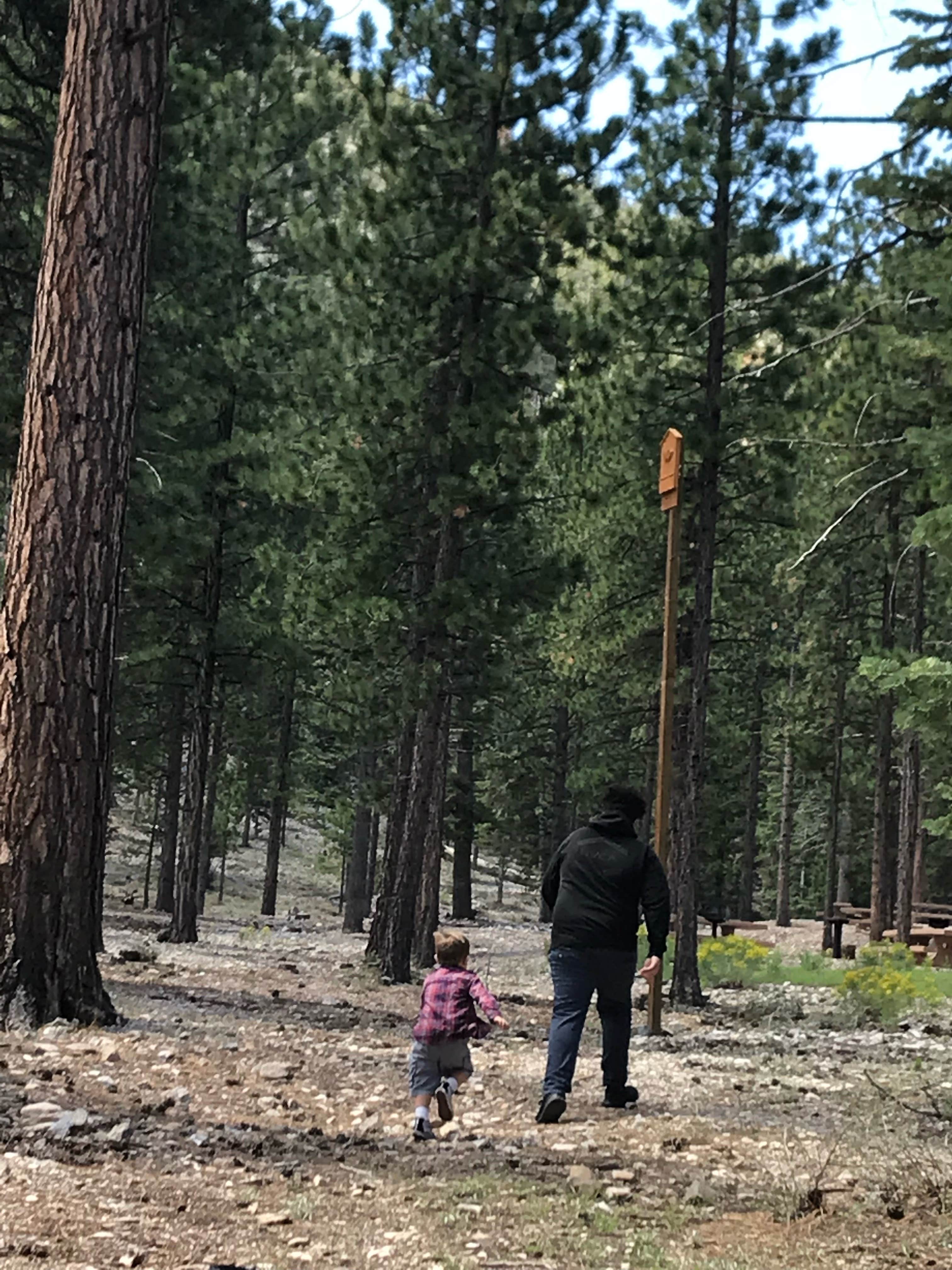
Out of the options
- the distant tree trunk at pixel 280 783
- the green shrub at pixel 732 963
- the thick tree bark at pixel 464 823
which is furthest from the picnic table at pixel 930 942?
the distant tree trunk at pixel 280 783

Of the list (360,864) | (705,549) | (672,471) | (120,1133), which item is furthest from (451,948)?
(360,864)

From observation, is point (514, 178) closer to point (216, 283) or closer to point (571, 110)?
point (571, 110)

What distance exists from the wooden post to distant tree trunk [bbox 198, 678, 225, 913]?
13.0 meters

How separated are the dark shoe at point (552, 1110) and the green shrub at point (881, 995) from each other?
7.13 metres

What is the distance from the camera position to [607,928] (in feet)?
26.3

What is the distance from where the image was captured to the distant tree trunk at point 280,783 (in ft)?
93.7

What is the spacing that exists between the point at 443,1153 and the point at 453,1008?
95cm

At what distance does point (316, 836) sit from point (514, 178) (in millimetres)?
53718

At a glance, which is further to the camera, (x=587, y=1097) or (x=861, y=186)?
(x=861, y=186)

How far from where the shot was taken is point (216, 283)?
16.6 metres

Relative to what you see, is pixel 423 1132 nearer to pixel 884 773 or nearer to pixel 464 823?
pixel 884 773

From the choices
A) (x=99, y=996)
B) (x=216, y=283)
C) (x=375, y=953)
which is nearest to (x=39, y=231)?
(x=216, y=283)

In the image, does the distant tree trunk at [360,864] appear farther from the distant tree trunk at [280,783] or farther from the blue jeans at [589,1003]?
the blue jeans at [589,1003]

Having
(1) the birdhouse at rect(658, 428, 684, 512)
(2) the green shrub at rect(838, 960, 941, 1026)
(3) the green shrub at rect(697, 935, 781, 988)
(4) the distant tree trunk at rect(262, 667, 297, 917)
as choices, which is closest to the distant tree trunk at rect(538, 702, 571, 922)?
(4) the distant tree trunk at rect(262, 667, 297, 917)
